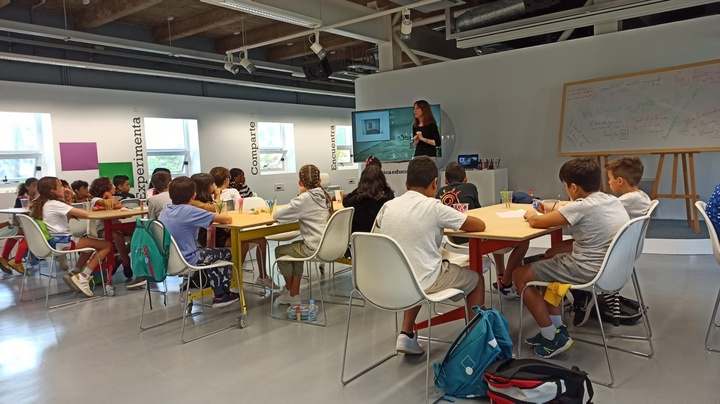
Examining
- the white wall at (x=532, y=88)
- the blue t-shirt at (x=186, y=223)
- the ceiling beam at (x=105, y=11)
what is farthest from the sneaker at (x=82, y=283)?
the white wall at (x=532, y=88)

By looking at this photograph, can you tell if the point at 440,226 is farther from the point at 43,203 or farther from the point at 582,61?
the point at 582,61

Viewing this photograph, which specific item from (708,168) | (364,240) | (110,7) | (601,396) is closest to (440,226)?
(364,240)

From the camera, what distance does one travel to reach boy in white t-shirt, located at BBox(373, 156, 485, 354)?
254 centimetres

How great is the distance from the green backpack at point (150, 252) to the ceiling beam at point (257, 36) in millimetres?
5249

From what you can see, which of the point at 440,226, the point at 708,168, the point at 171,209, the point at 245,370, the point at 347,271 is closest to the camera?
the point at 440,226

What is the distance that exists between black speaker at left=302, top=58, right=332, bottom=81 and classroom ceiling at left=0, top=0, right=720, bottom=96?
1.80 feet

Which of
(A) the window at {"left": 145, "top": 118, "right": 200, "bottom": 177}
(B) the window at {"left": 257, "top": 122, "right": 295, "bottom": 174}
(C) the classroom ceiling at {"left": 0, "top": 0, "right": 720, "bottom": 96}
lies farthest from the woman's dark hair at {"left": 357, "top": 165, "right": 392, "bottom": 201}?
(B) the window at {"left": 257, "top": 122, "right": 295, "bottom": 174}

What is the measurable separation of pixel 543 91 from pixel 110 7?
6.13 meters

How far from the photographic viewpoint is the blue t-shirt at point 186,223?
11.9ft

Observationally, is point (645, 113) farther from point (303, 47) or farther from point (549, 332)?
point (303, 47)

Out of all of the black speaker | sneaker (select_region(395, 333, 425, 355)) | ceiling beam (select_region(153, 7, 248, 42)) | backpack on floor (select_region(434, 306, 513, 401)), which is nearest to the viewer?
backpack on floor (select_region(434, 306, 513, 401))

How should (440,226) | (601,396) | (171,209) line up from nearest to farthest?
(601,396) → (440,226) → (171,209)

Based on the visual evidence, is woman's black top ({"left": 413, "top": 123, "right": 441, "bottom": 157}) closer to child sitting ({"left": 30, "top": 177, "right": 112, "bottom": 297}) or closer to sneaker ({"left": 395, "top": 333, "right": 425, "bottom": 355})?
sneaker ({"left": 395, "top": 333, "right": 425, "bottom": 355})

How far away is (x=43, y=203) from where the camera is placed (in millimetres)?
4695
